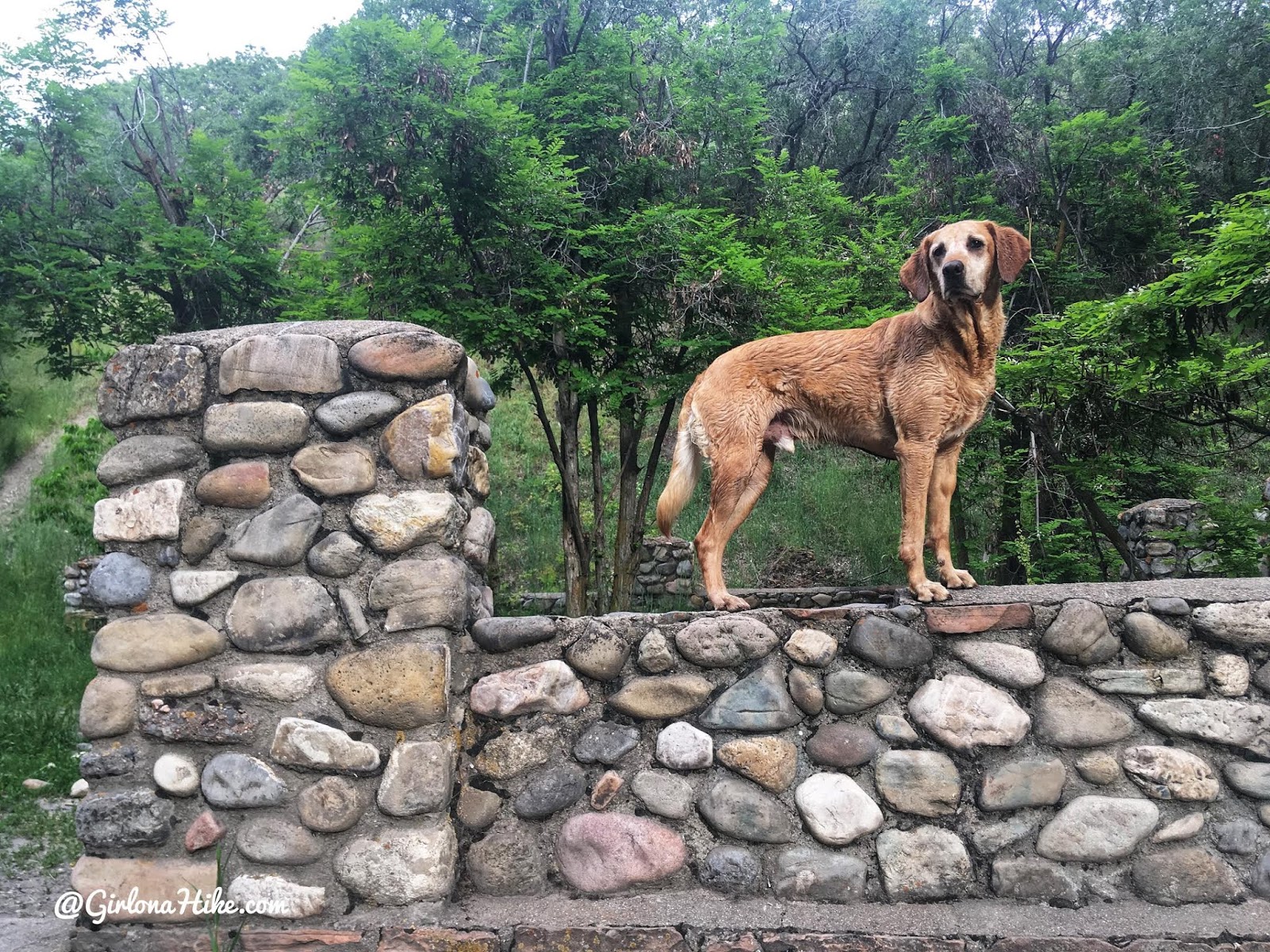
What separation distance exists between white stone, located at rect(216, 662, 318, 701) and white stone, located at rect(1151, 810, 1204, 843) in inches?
114

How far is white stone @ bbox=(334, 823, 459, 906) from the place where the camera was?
2.65 meters

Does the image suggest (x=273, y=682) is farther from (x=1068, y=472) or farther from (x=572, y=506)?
(x=1068, y=472)

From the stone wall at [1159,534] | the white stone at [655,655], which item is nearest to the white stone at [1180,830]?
the white stone at [655,655]

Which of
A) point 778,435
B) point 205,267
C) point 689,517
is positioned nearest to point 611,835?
point 778,435

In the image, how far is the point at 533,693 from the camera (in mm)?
2891

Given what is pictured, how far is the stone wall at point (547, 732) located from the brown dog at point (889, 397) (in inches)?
17.2

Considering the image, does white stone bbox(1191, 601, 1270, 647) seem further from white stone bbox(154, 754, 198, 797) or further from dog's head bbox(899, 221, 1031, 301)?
white stone bbox(154, 754, 198, 797)

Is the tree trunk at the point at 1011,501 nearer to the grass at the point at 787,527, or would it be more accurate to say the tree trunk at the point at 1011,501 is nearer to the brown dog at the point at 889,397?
the grass at the point at 787,527

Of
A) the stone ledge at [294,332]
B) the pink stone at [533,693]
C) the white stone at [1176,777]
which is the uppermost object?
the stone ledge at [294,332]

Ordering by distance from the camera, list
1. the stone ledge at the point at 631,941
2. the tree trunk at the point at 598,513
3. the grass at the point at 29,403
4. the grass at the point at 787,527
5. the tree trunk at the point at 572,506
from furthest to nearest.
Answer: the grass at the point at 29,403 < the grass at the point at 787,527 < the tree trunk at the point at 598,513 < the tree trunk at the point at 572,506 < the stone ledge at the point at 631,941

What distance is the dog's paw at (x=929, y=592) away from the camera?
2975mm

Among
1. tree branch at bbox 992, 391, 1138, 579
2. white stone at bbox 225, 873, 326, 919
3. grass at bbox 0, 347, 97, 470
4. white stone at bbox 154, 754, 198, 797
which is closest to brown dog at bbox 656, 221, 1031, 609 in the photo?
white stone at bbox 225, 873, 326, 919

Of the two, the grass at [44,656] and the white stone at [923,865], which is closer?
the white stone at [923,865]

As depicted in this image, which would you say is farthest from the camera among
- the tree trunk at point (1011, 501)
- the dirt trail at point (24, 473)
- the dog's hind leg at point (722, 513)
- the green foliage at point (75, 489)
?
the dirt trail at point (24, 473)
